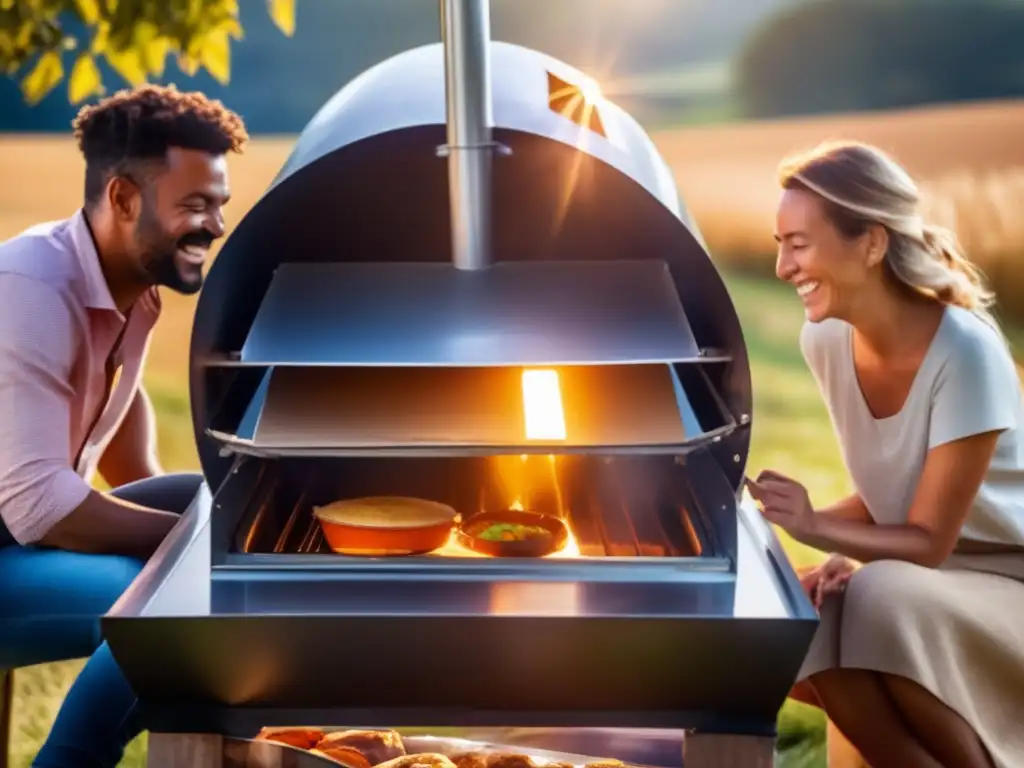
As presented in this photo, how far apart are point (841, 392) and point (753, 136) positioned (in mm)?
2653

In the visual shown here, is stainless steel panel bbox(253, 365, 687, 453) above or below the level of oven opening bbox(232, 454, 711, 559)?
above

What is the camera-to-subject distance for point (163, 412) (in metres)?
4.67

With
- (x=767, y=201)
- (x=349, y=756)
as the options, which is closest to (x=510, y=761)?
(x=349, y=756)

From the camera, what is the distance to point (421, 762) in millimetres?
1806

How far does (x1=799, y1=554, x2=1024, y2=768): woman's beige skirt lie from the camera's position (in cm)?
195

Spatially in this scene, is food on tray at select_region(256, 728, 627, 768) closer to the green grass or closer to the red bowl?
the red bowl

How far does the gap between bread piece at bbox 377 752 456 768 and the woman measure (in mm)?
641

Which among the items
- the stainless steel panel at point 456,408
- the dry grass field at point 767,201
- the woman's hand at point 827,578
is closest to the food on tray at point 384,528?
the stainless steel panel at point 456,408

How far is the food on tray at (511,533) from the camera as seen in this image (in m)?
1.83

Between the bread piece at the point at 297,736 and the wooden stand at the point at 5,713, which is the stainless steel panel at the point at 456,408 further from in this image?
the wooden stand at the point at 5,713

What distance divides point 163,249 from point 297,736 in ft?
2.97

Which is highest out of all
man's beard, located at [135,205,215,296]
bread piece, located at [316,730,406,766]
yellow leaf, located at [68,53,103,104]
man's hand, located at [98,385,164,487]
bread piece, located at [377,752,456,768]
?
yellow leaf, located at [68,53,103,104]

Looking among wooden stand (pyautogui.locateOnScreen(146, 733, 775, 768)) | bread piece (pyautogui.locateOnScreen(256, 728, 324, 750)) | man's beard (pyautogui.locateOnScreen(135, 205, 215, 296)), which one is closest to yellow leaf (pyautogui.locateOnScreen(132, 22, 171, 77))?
man's beard (pyautogui.locateOnScreen(135, 205, 215, 296))

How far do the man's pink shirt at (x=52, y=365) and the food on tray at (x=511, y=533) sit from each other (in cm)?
70
